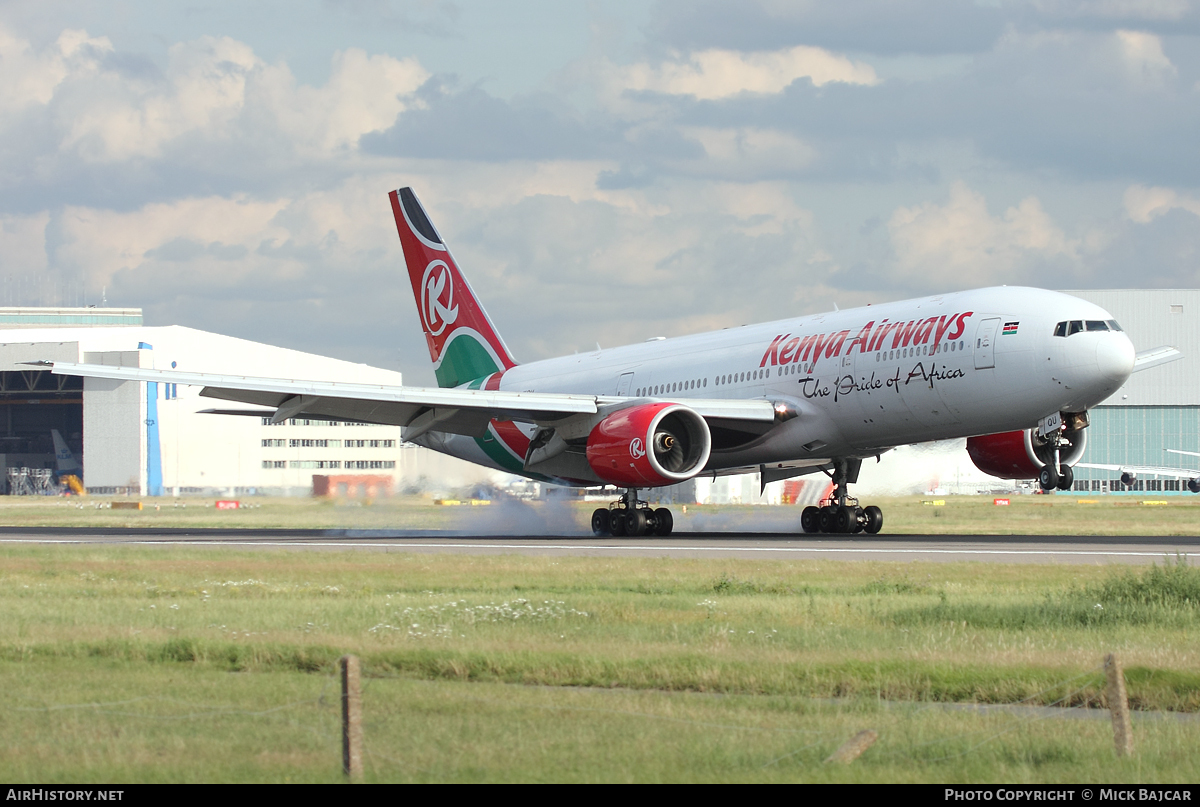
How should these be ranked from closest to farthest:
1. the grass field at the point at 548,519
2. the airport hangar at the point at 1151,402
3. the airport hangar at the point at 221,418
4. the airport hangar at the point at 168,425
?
1. the grass field at the point at 548,519
2. the airport hangar at the point at 168,425
3. the airport hangar at the point at 221,418
4. the airport hangar at the point at 1151,402

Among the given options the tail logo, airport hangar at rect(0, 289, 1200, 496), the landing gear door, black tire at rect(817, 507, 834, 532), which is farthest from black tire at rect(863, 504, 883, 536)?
airport hangar at rect(0, 289, 1200, 496)

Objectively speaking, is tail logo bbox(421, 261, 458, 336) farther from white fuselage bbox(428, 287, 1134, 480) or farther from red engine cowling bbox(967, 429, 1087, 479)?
red engine cowling bbox(967, 429, 1087, 479)

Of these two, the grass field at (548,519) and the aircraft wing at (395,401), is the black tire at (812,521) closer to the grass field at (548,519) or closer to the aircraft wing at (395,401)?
the grass field at (548,519)

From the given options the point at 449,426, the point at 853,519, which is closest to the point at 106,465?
the point at 449,426

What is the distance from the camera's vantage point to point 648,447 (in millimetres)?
32812

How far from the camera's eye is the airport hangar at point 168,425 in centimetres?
8812

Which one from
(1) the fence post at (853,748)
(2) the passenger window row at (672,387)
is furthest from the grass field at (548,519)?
(1) the fence post at (853,748)

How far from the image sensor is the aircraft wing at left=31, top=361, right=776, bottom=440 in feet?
115

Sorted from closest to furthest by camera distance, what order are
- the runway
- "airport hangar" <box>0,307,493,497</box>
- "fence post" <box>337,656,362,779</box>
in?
"fence post" <box>337,656,362,779</box> < the runway < "airport hangar" <box>0,307,493,497</box>

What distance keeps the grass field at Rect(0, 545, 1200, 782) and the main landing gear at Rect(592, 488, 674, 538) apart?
46.8 feet

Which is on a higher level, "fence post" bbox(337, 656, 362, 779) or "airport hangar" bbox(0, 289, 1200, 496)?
"airport hangar" bbox(0, 289, 1200, 496)

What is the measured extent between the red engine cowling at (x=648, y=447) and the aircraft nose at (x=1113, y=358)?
30.0 feet

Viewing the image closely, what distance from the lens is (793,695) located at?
473 inches

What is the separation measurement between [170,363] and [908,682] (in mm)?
106023
